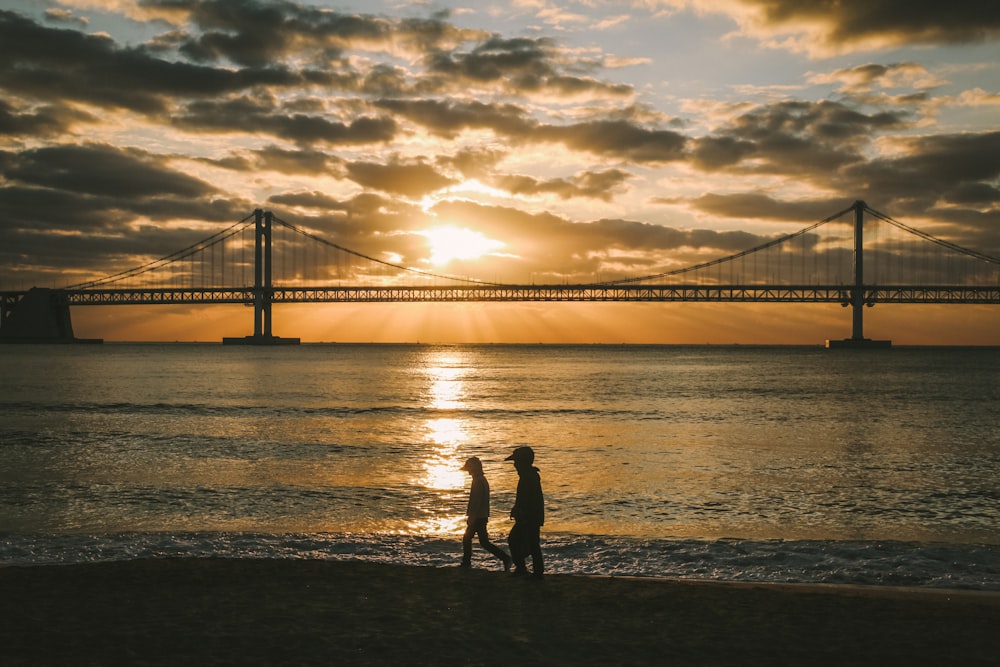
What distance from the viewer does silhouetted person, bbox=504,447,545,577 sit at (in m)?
8.90

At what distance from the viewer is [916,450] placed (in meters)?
24.0

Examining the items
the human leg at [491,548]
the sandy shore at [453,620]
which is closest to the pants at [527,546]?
the sandy shore at [453,620]

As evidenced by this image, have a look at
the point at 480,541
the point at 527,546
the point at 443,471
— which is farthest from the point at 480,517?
the point at 443,471

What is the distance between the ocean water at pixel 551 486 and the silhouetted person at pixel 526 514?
1332 mm

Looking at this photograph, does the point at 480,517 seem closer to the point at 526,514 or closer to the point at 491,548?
the point at 491,548

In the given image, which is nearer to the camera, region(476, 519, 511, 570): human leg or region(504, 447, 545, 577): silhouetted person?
region(504, 447, 545, 577): silhouetted person

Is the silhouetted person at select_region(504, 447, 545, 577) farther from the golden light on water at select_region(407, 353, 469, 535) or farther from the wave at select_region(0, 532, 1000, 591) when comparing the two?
the golden light on water at select_region(407, 353, 469, 535)

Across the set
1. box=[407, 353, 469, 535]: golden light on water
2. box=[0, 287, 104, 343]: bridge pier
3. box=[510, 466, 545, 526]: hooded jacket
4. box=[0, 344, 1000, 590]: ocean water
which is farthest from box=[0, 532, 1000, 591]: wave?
box=[0, 287, 104, 343]: bridge pier

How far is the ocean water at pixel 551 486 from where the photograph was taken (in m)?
11.0

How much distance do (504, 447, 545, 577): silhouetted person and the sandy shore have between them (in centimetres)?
24

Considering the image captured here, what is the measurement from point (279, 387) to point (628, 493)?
44764 mm

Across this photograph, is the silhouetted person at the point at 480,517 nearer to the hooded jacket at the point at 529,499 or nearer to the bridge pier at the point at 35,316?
the hooded jacket at the point at 529,499

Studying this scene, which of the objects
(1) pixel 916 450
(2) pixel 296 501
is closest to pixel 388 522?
(2) pixel 296 501

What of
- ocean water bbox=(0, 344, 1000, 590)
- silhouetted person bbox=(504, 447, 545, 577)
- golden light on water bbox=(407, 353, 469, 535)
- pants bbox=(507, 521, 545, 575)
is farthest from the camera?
golden light on water bbox=(407, 353, 469, 535)
